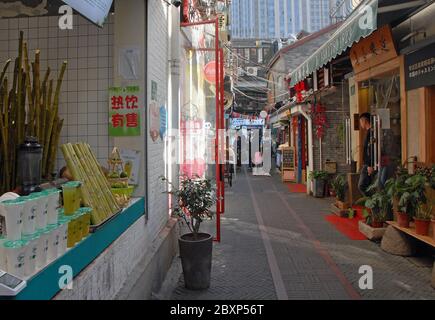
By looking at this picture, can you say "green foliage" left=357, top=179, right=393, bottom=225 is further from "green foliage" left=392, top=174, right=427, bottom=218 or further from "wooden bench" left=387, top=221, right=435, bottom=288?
"green foliage" left=392, top=174, right=427, bottom=218

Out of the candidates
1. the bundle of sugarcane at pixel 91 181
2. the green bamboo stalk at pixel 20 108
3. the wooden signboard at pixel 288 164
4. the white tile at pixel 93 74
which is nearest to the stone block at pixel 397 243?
the bundle of sugarcane at pixel 91 181

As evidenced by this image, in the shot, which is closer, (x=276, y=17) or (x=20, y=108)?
(x=20, y=108)

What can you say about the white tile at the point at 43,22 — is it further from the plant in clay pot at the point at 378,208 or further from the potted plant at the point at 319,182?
the potted plant at the point at 319,182

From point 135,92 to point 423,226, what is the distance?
435 centimetres

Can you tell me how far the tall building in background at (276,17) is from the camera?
24.9 m

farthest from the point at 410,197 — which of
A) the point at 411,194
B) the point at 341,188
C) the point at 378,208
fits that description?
the point at 341,188

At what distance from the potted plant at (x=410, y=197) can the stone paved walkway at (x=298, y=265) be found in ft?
2.10

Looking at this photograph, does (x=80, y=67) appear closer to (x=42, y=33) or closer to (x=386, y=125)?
(x=42, y=33)

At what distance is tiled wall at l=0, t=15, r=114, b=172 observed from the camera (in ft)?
15.7

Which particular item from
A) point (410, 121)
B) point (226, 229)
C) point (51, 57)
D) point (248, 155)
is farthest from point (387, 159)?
point (248, 155)

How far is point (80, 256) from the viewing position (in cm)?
278

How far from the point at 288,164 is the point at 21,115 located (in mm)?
14880
